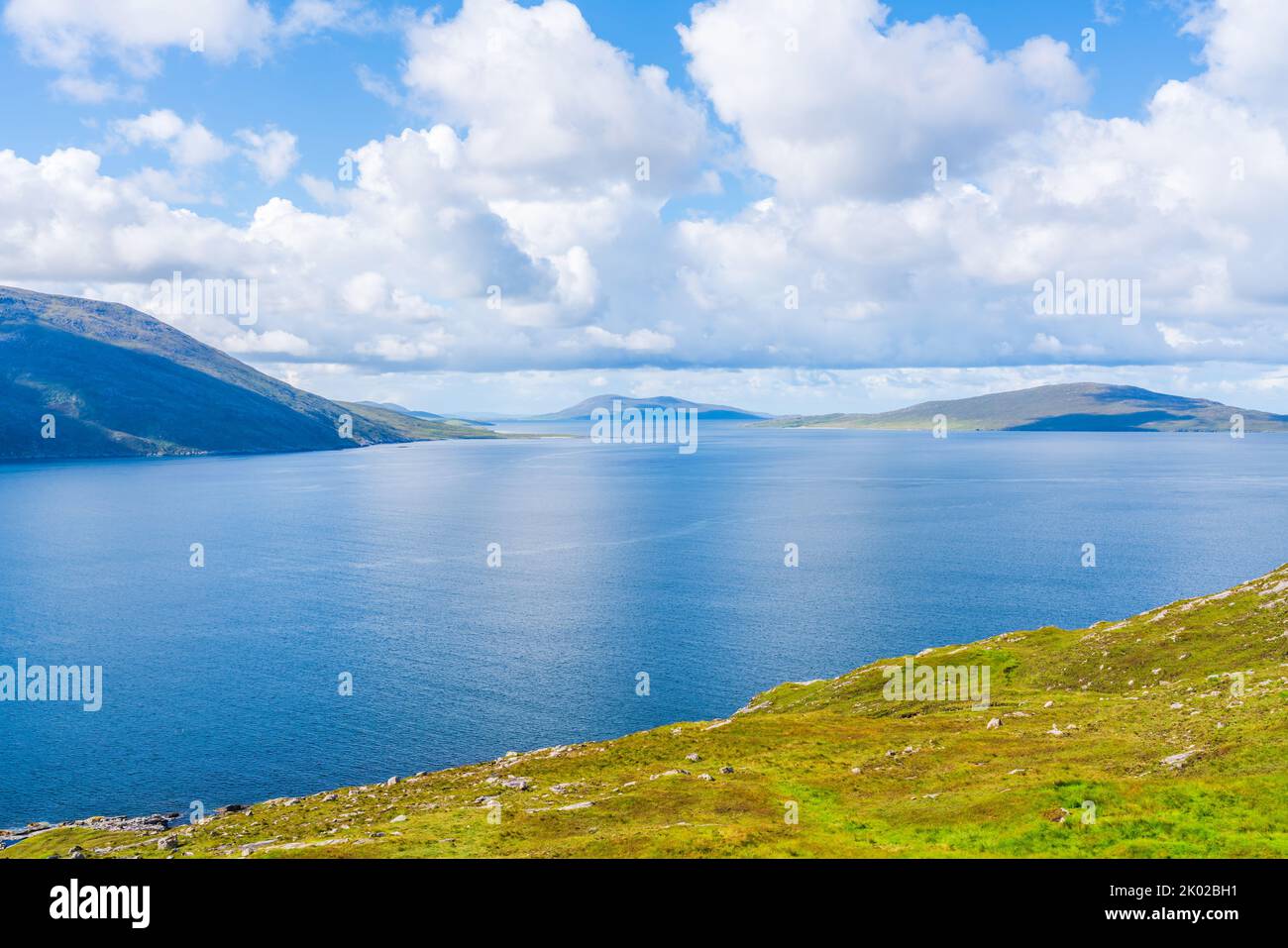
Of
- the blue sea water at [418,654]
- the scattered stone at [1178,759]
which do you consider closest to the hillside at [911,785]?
the scattered stone at [1178,759]

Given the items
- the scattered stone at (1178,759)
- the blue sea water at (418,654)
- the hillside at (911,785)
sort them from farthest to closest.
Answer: the blue sea water at (418,654)
the scattered stone at (1178,759)
the hillside at (911,785)

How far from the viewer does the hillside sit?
130ft

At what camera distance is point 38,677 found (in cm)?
12975

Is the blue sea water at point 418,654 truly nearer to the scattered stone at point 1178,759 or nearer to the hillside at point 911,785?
the hillside at point 911,785

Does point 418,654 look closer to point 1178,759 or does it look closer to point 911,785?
point 911,785

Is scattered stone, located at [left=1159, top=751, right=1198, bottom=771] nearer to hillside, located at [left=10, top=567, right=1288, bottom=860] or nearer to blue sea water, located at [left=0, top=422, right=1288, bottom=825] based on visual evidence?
hillside, located at [left=10, top=567, right=1288, bottom=860]

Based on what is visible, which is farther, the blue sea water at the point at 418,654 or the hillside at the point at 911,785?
the blue sea water at the point at 418,654

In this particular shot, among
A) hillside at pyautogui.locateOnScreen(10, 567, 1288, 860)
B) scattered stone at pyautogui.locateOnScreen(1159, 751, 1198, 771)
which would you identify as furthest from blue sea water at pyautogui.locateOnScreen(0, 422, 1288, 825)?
scattered stone at pyautogui.locateOnScreen(1159, 751, 1198, 771)

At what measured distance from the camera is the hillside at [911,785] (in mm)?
39594

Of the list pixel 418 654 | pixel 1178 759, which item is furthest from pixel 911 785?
pixel 418 654

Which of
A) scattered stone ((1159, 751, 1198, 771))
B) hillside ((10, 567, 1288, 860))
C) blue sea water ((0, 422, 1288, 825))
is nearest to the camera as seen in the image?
hillside ((10, 567, 1288, 860))
